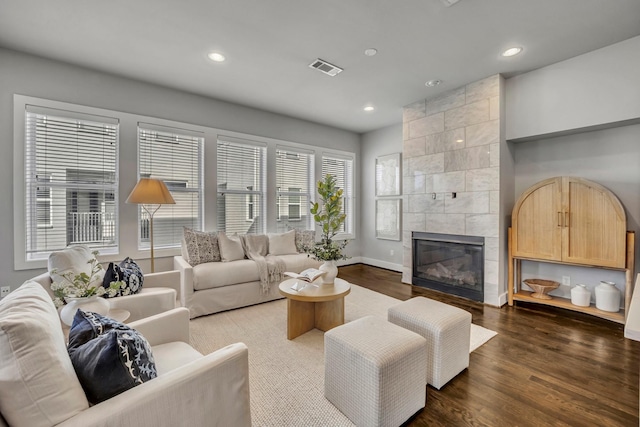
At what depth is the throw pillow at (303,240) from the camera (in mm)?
4305

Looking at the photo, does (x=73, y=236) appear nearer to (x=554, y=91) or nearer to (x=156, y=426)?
(x=156, y=426)

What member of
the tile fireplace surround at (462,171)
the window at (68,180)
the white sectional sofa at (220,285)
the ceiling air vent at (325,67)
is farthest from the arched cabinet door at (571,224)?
the window at (68,180)

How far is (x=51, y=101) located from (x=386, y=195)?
4.98 meters

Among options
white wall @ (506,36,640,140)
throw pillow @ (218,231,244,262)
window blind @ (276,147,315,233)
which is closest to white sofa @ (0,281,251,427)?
throw pillow @ (218,231,244,262)

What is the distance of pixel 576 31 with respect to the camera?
256 centimetres

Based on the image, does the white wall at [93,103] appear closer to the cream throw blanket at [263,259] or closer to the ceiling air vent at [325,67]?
the cream throw blanket at [263,259]

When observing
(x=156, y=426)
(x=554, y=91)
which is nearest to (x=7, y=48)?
(x=156, y=426)

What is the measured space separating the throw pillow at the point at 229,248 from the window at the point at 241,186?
0.68 metres

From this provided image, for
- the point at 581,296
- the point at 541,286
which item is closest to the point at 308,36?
the point at 541,286

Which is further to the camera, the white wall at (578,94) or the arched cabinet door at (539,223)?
the arched cabinet door at (539,223)

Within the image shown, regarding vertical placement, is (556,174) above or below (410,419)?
above

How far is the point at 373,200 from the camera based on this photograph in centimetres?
576

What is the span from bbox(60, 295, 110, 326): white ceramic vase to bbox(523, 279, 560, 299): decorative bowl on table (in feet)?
14.2

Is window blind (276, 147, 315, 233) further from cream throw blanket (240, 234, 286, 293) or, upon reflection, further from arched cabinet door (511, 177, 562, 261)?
arched cabinet door (511, 177, 562, 261)
